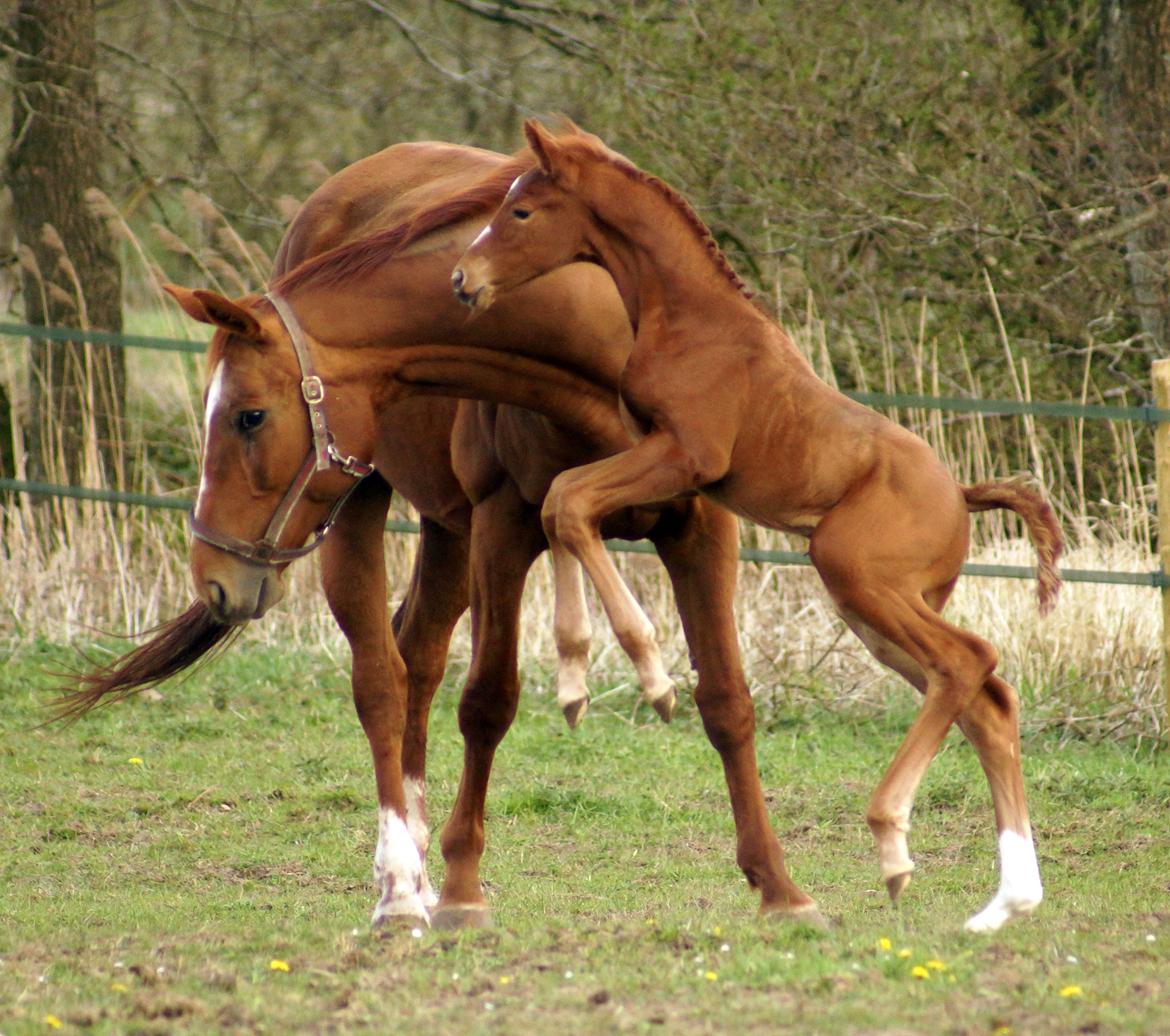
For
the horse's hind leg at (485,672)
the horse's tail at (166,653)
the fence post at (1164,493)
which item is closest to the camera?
the horse's hind leg at (485,672)

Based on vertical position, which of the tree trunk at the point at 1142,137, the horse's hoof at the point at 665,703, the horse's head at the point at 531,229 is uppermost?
the tree trunk at the point at 1142,137

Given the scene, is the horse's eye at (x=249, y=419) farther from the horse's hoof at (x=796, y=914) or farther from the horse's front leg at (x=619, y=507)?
the horse's hoof at (x=796, y=914)

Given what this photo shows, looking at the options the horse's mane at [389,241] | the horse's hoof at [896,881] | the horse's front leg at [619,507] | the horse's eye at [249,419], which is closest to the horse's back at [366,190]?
the horse's mane at [389,241]

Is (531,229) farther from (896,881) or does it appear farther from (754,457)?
(896,881)

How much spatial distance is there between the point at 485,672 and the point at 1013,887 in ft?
5.11

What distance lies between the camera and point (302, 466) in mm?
4023

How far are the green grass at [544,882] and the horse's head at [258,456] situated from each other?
87 centimetres

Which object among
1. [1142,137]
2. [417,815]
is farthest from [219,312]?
[1142,137]

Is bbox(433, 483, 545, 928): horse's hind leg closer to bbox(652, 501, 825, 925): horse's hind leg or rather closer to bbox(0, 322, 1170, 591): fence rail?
bbox(652, 501, 825, 925): horse's hind leg

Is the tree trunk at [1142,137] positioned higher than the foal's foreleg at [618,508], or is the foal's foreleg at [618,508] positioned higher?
the tree trunk at [1142,137]

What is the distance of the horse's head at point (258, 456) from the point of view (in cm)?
397

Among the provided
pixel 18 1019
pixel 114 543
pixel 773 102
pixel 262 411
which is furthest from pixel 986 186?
pixel 18 1019

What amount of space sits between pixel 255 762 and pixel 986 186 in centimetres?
515

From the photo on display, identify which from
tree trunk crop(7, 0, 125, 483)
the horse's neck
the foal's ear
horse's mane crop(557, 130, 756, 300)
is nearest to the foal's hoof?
the foal's ear
